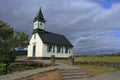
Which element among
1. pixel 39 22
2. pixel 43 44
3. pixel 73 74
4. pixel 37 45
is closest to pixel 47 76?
pixel 73 74

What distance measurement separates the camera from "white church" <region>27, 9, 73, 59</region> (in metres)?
43.1

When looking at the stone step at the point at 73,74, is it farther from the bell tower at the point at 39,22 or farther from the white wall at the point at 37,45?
the bell tower at the point at 39,22

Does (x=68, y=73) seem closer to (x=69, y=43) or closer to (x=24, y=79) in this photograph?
(x=24, y=79)

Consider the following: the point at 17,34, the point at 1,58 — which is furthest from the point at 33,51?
the point at 1,58

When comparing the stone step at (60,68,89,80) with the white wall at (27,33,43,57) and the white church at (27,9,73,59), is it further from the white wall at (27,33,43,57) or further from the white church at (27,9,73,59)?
the white wall at (27,33,43,57)

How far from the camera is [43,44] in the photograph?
42594 mm

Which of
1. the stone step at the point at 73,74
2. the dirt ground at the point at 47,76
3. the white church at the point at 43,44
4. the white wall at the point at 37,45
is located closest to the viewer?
the dirt ground at the point at 47,76

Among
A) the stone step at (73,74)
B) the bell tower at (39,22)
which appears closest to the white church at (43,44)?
the bell tower at (39,22)

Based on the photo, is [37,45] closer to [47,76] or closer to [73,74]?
[73,74]

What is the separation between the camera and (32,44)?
45.6 metres

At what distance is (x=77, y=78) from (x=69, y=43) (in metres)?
31.1

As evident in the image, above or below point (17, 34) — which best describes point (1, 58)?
below

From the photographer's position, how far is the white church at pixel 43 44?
141 feet

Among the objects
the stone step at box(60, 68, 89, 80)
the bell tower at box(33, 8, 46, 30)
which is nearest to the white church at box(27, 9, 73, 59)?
the bell tower at box(33, 8, 46, 30)
